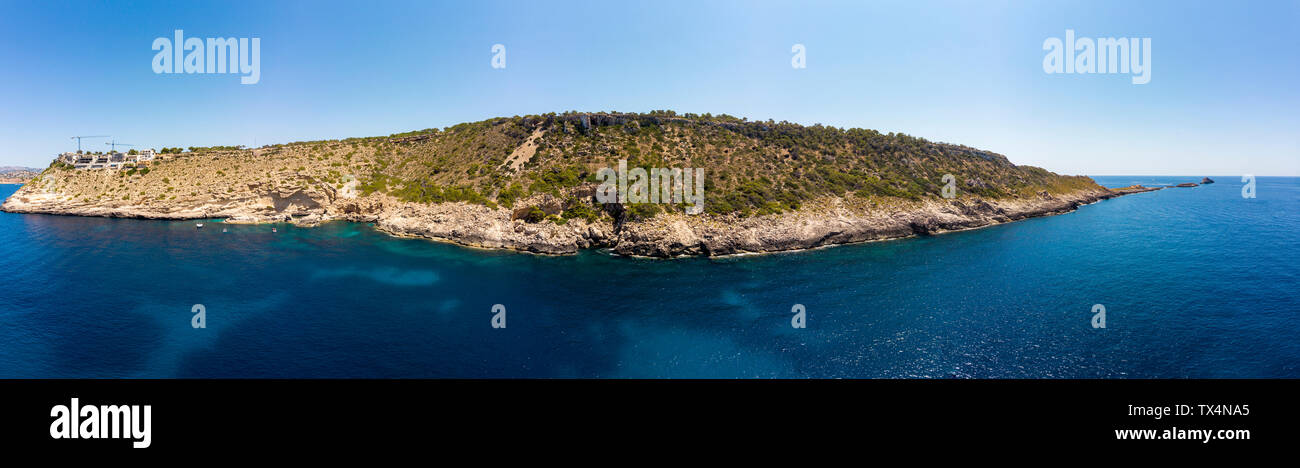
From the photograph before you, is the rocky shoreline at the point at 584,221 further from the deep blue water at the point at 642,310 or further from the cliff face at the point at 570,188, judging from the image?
the deep blue water at the point at 642,310

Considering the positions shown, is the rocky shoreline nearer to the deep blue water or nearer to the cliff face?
the cliff face

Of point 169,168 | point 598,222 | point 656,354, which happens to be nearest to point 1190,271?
point 656,354

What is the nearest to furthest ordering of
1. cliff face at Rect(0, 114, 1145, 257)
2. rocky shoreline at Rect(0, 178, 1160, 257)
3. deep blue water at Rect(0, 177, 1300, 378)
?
deep blue water at Rect(0, 177, 1300, 378) < rocky shoreline at Rect(0, 178, 1160, 257) < cliff face at Rect(0, 114, 1145, 257)

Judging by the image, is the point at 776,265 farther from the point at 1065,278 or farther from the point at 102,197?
the point at 102,197

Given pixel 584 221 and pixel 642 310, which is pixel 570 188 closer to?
pixel 584 221

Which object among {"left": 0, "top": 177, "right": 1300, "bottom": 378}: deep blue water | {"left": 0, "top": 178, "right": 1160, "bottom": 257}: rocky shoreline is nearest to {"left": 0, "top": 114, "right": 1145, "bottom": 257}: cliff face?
{"left": 0, "top": 178, "right": 1160, "bottom": 257}: rocky shoreline

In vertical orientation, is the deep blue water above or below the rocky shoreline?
below
